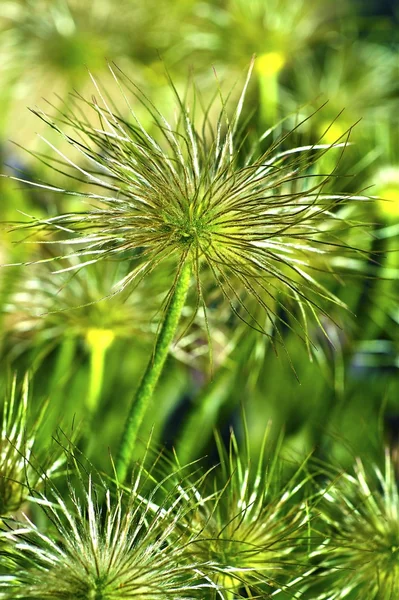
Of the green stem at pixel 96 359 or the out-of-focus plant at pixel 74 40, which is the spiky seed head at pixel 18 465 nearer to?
the green stem at pixel 96 359

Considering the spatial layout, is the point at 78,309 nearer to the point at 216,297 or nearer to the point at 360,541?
the point at 216,297

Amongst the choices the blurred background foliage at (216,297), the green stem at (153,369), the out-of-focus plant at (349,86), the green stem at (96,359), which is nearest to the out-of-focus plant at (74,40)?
the blurred background foliage at (216,297)

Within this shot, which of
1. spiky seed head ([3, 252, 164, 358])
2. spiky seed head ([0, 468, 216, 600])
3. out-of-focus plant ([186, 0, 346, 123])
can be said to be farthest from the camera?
out-of-focus plant ([186, 0, 346, 123])

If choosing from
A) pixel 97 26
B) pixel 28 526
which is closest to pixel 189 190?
pixel 28 526

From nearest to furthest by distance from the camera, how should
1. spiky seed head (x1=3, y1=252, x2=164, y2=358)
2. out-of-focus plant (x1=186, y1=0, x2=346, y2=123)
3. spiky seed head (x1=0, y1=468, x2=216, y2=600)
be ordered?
spiky seed head (x1=0, y1=468, x2=216, y2=600), spiky seed head (x1=3, y1=252, x2=164, y2=358), out-of-focus plant (x1=186, y1=0, x2=346, y2=123)

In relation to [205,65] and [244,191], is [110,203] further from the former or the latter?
[205,65]

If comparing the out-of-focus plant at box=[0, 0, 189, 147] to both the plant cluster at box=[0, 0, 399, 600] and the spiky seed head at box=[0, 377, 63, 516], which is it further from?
the spiky seed head at box=[0, 377, 63, 516]

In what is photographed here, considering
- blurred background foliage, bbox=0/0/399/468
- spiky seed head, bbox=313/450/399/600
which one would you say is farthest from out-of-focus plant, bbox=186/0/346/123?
spiky seed head, bbox=313/450/399/600
